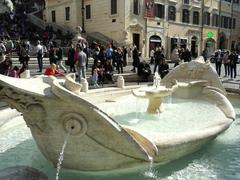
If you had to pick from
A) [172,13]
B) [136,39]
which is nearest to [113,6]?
[136,39]

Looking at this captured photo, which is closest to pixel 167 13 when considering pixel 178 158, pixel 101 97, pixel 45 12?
pixel 45 12

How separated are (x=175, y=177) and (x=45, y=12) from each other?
42308 millimetres

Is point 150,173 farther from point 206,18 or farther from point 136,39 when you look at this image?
point 206,18

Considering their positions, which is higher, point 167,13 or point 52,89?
point 167,13

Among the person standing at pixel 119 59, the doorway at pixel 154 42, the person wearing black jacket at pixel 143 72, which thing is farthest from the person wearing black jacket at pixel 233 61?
the doorway at pixel 154 42

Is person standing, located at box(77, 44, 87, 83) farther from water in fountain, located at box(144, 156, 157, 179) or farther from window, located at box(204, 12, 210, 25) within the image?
window, located at box(204, 12, 210, 25)

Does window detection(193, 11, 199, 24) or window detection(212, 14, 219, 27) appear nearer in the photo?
window detection(193, 11, 199, 24)

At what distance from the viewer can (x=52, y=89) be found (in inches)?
196

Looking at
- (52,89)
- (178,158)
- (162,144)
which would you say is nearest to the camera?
(52,89)

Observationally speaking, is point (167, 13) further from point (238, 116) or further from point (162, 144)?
point (162, 144)

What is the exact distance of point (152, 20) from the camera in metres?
36.6

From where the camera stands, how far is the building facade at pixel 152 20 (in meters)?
34.9

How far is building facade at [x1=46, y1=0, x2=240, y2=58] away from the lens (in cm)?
3491

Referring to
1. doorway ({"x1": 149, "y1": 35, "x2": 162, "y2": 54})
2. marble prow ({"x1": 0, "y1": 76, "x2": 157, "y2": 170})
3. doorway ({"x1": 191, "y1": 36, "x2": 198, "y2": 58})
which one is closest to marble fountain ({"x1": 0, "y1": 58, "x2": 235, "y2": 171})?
marble prow ({"x1": 0, "y1": 76, "x2": 157, "y2": 170})
